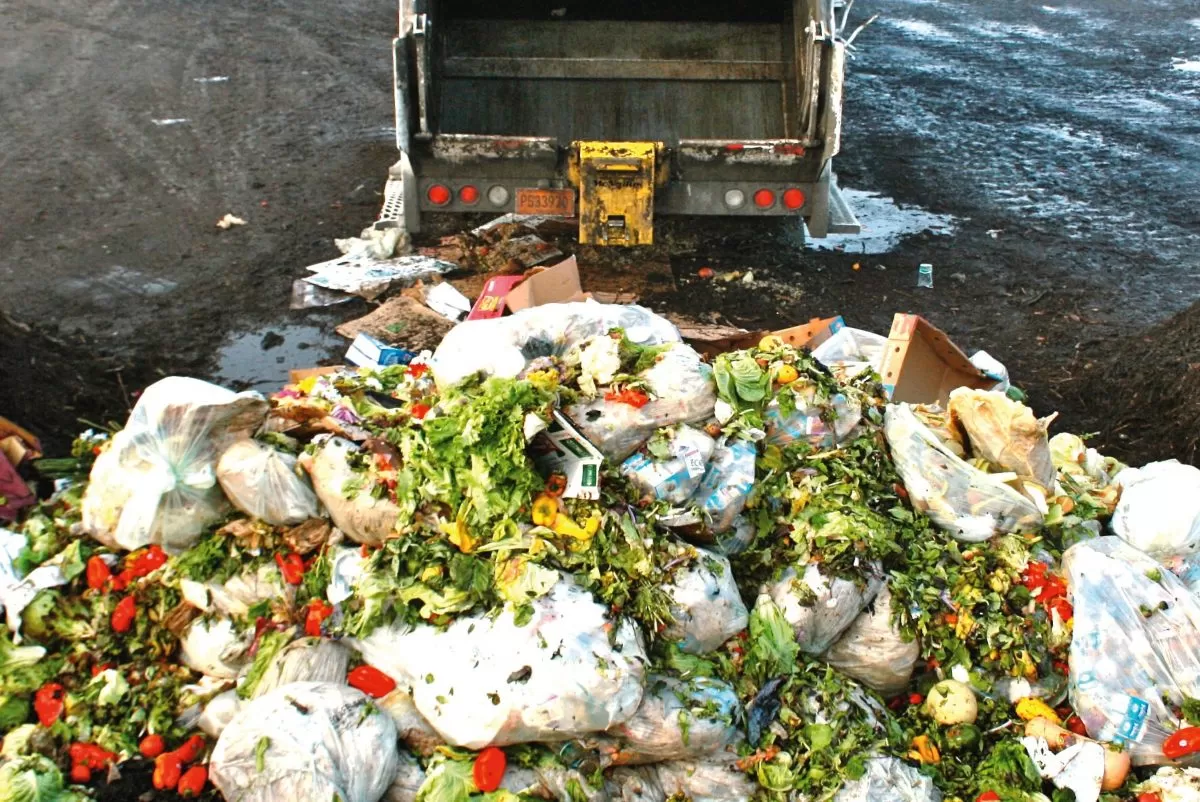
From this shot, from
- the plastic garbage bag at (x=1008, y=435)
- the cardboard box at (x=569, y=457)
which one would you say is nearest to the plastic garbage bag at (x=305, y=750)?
the cardboard box at (x=569, y=457)

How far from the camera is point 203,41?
10500mm

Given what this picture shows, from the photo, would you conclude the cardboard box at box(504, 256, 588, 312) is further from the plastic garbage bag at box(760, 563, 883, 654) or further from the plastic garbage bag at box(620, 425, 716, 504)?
the plastic garbage bag at box(760, 563, 883, 654)

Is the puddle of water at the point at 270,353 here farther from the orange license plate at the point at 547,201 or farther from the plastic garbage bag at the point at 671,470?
the plastic garbage bag at the point at 671,470

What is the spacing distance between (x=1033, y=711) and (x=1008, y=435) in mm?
967

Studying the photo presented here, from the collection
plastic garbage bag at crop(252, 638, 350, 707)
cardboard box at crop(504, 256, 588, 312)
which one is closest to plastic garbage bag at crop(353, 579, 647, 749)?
plastic garbage bag at crop(252, 638, 350, 707)

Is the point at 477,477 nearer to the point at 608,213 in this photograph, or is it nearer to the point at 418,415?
the point at 418,415

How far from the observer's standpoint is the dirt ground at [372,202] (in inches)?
214

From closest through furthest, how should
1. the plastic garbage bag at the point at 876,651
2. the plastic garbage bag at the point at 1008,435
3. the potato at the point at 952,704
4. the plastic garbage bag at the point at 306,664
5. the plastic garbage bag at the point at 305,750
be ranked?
the plastic garbage bag at the point at 305,750, the plastic garbage bag at the point at 306,664, the potato at the point at 952,704, the plastic garbage bag at the point at 876,651, the plastic garbage bag at the point at 1008,435

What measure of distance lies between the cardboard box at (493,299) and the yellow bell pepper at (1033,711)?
289 cm

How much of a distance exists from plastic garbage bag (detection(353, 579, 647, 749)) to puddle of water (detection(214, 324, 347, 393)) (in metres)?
2.64

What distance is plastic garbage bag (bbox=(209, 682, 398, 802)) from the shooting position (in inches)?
108

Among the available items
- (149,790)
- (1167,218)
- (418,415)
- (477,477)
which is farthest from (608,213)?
(1167,218)

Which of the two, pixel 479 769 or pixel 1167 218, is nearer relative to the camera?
pixel 479 769

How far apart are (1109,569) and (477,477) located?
197 cm
